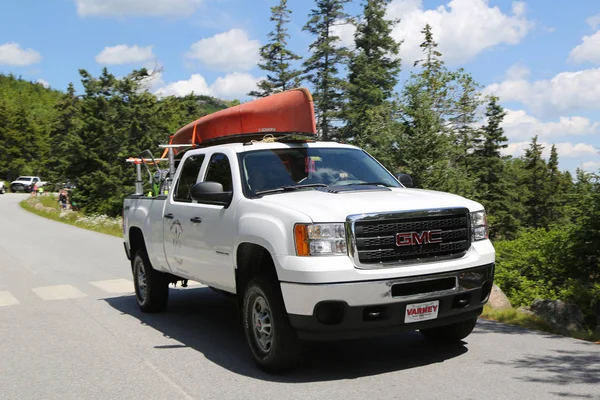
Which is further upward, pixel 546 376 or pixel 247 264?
pixel 247 264

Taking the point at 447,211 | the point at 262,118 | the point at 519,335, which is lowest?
the point at 519,335

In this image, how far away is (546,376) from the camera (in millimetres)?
5301

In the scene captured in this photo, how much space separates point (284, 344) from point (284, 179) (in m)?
1.78

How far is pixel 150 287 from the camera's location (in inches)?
349

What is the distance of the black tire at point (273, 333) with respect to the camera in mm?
5480

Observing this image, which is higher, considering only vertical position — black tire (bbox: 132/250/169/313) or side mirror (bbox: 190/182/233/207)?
side mirror (bbox: 190/182/233/207)

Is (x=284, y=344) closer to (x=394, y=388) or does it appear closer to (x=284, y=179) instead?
(x=394, y=388)

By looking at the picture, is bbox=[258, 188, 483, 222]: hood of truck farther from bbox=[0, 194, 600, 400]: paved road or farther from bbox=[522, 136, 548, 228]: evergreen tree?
bbox=[522, 136, 548, 228]: evergreen tree

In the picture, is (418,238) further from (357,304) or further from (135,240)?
(135,240)

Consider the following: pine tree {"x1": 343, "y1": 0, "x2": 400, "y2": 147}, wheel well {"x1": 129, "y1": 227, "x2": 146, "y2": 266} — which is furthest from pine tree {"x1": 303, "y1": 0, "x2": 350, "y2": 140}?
wheel well {"x1": 129, "y1": 227, "x2": 146, "y2": 266}

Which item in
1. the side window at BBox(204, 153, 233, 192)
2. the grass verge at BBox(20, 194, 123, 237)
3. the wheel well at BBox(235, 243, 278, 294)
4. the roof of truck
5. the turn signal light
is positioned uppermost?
the roof of truck

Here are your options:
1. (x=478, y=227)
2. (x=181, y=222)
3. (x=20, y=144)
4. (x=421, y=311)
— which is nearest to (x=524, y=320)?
(x=478, y=227)

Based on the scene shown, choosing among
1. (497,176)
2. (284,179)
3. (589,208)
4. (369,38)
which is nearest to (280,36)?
(369,38)

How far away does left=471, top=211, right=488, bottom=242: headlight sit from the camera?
5.96 m
